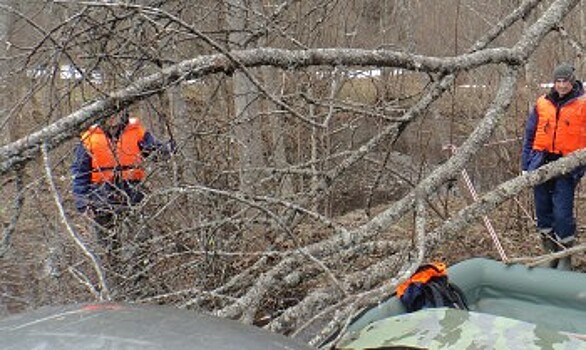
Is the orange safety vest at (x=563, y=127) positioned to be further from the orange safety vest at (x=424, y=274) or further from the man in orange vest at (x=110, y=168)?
the man in orange vest at (x=110, y=168)

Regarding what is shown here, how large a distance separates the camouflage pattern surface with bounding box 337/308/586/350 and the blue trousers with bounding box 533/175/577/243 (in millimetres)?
3616

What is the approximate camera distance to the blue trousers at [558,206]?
20.4 ft

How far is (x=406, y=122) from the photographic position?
4.02 metres

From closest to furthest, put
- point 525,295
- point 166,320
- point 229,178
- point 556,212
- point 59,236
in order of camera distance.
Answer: point 166,320, point 59,236, point 525,295, point 229,178, point 556,212

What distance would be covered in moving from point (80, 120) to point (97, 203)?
1094 millimetres

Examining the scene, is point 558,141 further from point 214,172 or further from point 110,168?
point 110,168

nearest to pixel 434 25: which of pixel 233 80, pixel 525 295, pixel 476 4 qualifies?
pixel 476 4

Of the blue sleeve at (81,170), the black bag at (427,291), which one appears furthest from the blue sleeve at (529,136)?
the blue sleeve at (81,170)

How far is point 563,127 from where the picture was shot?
6.23 m

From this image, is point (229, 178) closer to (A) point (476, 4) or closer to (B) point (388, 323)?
(B) point (388, 323)

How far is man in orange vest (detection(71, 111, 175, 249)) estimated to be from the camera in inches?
153

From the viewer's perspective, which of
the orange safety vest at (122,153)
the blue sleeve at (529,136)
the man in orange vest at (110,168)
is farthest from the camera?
the blue sleeve at (529,136)

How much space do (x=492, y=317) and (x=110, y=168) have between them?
307 cm

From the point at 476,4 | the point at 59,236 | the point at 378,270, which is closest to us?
the point at 59,236
